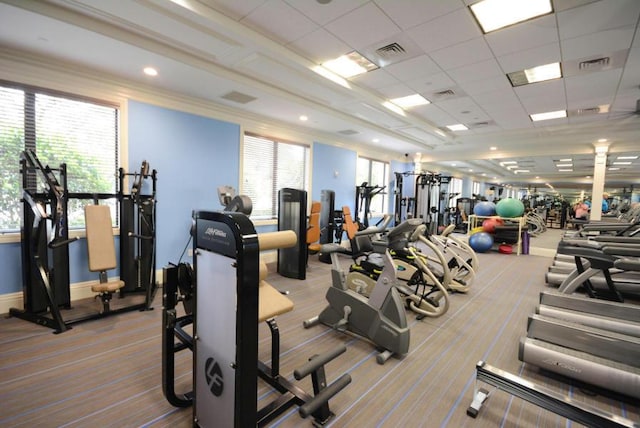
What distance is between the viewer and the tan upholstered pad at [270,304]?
1703mm

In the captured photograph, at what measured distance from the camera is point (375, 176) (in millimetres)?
9234

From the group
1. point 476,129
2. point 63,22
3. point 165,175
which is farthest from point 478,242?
point 63,22

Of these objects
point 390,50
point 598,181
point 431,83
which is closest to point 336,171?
point 431,83

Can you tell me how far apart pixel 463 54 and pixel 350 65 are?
1382mm

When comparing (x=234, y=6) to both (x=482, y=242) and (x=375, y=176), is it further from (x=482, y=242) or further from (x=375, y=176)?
(x=482, y=242)

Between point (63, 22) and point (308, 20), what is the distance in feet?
7.29

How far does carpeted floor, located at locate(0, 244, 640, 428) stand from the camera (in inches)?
71.8

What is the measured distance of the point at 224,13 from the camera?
109 inches

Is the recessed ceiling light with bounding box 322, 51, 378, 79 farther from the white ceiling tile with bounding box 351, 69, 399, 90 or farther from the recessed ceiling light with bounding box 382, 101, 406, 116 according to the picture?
the recessed ceiling light with bounding box 382, 101, 406, 116

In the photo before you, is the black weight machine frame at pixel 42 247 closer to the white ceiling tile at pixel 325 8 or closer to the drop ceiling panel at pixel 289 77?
the drop ceiling panel at pixel 289 77

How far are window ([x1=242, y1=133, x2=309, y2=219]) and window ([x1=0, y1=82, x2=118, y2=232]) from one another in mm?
2114

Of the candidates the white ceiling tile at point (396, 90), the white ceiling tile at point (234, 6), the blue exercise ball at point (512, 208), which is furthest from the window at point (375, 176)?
the white ceiling tile at point (234, 6)

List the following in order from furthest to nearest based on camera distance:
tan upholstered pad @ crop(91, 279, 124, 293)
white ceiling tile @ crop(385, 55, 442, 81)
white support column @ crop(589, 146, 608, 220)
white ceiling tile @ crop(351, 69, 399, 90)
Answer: white support column @ crop(589, 146, 608, 220), white ceiling tile @ crop(351, 69, 399, 90), white ceiling tile @ crop(385, 55, 442, 81), tan upholstered pad @ crop(91, 279, 124, 293)

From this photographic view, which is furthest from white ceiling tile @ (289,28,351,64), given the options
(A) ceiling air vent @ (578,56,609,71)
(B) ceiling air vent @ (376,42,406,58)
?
(A) ceiling air vent @ (578,56,609,71)
